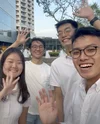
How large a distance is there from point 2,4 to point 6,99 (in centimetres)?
3969

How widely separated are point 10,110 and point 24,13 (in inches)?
3413

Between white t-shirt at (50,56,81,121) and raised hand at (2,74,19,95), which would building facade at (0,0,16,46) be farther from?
raised hand at (2,74,19,95)

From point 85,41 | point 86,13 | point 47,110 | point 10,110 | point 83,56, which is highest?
point 86,13

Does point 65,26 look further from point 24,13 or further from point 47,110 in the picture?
point 24,13

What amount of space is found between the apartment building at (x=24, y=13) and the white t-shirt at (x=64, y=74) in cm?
7586

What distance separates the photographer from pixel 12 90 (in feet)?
8.67

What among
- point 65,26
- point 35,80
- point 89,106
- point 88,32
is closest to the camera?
point 89,106

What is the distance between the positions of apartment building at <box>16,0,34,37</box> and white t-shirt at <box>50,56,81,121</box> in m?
75.9

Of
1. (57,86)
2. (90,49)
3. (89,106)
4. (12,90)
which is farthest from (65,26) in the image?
(89,106)

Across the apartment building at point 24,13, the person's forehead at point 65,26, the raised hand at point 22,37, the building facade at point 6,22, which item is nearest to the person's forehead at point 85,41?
the person's forehead at point 65,26

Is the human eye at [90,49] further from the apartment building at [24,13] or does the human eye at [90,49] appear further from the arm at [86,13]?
the apartment building at [24,13]

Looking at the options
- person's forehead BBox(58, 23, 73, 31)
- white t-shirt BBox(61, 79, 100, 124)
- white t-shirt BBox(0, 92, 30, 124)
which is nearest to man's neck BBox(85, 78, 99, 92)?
white t-shirt BBox(61, 79, 100, 124)

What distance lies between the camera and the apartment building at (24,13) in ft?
266

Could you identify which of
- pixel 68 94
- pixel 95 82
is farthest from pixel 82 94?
pixel 68 94
